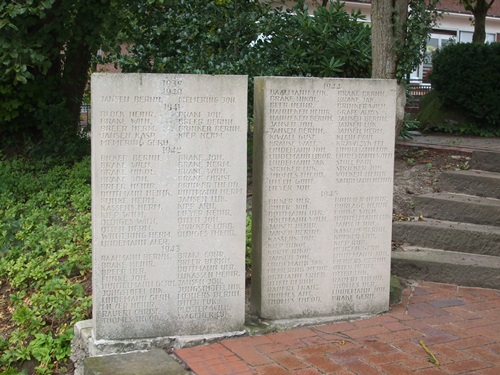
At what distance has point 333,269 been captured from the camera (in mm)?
4777

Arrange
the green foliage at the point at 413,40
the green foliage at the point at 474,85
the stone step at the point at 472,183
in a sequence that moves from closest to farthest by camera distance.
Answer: the stone step at the point at 472,183, the green foliage at the point at 413,40, the green foliage at the point at 474,85

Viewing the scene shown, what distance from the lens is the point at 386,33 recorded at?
742 cm

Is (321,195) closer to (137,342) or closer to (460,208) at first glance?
(137,342)

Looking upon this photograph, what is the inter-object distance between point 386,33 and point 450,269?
294 cm

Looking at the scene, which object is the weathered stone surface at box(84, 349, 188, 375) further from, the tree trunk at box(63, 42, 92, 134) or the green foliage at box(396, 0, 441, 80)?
the tree trunk at box(63, 42, 92, 134)

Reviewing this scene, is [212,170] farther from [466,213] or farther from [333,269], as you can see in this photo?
[466,213]

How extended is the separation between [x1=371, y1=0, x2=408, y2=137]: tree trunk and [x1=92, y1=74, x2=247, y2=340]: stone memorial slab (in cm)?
342

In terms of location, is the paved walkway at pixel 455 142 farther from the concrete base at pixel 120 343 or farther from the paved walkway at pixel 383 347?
the concrete base at pixel 120 343

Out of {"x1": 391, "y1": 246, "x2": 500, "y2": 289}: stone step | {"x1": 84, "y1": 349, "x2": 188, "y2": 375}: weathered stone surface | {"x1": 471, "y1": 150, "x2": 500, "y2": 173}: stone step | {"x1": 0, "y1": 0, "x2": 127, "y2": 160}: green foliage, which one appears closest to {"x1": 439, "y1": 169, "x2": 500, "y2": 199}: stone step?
{"x1": 471, "y1": 150, "x2": 500, "y2": 173}: stone step

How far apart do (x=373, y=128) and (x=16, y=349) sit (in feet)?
9.45

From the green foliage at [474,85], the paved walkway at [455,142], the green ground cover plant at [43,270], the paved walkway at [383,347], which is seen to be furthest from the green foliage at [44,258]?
the green foliage at [474,85]

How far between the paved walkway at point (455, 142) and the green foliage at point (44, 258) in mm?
4085

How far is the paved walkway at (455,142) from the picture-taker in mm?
8344

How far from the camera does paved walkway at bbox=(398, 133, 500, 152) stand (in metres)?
8.34
